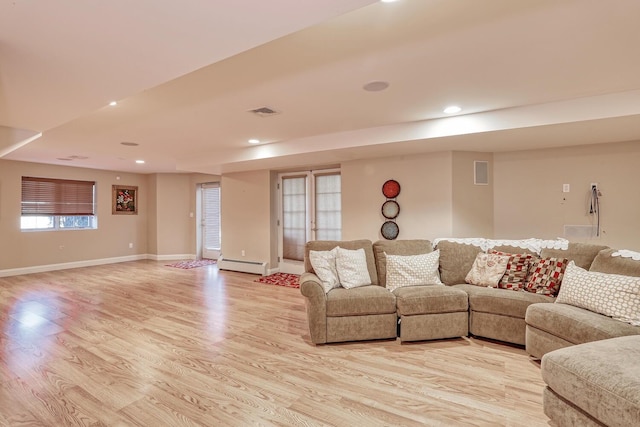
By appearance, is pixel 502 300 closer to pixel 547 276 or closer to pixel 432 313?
pixel 547 276

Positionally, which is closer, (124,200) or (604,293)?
(604,293)

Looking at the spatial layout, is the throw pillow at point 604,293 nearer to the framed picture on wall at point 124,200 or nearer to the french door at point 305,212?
the french door at point 305,212

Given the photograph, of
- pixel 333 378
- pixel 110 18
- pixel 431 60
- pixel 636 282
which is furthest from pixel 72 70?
pixel 636 282

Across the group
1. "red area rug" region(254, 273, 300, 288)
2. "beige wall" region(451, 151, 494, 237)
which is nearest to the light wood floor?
"red area rug" region(254, 273, 300, 288)

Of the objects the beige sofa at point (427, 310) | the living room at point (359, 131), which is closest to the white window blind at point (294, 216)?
the living room at point (359, 131)

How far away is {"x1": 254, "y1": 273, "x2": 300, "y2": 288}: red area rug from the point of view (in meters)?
5.79

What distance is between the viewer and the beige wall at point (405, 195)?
192 inches

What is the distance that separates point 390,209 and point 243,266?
349 cm

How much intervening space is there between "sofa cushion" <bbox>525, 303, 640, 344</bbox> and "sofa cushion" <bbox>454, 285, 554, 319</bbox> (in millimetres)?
178

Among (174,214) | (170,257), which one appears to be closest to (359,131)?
(174,214)

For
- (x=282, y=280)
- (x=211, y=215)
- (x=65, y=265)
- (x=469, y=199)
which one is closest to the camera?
(x=469, y=199)

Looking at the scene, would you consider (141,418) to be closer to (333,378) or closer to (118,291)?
(333,378)

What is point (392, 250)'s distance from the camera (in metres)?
3.82

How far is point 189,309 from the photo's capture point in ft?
14.4
